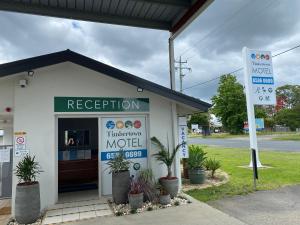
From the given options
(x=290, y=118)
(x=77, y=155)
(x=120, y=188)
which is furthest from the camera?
(x=290, y=118)

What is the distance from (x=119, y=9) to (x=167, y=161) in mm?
4637

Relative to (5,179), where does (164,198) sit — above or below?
below

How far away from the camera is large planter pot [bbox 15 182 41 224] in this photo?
5.77 meters

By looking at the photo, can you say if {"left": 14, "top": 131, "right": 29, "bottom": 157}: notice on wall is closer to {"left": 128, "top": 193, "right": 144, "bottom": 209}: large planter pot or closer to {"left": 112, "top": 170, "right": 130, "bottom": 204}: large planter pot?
{"left": 112, "top": 170, "right": 130, "bottom": 204}: large planter pot

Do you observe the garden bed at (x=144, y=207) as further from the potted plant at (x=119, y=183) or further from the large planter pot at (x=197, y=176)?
the large planter pot at (x=197, y=176)

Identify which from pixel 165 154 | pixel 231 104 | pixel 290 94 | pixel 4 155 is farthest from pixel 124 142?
pixel 290 94

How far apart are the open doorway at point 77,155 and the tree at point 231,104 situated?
46.3 meters

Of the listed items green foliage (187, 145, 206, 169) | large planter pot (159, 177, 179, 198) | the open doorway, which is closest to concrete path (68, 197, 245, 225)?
large planter pot (159, 177, 179, 198)

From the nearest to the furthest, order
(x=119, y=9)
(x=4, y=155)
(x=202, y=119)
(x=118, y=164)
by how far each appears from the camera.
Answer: (x=118, y=164)
(x=4, y=155)
(x=119, y=9)
(x=202, y=119)

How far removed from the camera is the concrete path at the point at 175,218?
554 centimetres

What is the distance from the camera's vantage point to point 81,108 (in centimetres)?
727

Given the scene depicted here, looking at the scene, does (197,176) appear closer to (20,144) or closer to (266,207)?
(266,207)

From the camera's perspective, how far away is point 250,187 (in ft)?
27.5

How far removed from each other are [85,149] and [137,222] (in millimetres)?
5700
